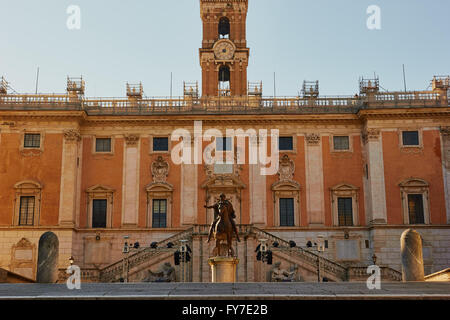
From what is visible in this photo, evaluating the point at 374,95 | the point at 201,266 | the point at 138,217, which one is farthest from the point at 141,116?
the point at 374,95

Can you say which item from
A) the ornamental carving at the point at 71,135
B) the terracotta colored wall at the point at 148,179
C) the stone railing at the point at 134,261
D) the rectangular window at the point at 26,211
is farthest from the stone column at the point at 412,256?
the rectangular window at the point at 26,211

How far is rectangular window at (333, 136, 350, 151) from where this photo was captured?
43.4 meters

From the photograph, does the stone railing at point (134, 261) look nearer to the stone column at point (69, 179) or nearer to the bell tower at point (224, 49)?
the stone column at point (69, 179)

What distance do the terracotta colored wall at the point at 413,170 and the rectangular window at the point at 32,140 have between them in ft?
75.6

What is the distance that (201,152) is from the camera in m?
43.0

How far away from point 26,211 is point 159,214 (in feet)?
28.2

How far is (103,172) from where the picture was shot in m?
42.9

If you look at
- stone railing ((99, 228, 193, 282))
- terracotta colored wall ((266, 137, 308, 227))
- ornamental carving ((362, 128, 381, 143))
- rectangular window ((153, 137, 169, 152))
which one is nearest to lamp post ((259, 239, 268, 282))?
terracotta colored wall ((266, 137, 308, 227))

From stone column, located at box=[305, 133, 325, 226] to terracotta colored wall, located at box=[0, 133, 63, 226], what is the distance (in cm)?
1642

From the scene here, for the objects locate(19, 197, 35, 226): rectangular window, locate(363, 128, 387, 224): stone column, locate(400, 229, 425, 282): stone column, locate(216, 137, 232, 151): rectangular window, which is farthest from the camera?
locate(216, 137, 232, 151): rectangular window

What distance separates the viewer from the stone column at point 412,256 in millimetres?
22047

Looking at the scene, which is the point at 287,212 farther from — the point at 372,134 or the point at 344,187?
the point at 372,134

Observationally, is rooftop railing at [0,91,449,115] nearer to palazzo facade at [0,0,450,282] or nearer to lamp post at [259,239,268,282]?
palazzo facade at [0,0,450,282]

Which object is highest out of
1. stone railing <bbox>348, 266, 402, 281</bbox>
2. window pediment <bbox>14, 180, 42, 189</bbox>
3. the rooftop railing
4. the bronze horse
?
the rooftop railing
